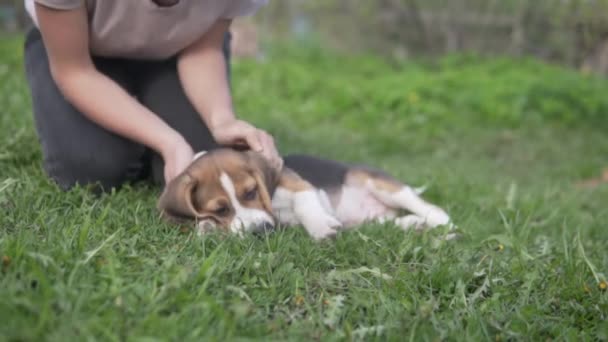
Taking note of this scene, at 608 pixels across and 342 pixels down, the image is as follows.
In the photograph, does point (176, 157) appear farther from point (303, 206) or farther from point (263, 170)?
point (303, 206)

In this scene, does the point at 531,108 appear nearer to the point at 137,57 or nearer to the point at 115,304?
the point at 137,57

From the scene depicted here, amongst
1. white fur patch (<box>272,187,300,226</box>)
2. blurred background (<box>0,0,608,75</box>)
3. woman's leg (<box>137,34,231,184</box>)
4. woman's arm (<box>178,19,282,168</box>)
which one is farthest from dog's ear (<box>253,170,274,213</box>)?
blurred background (<box>0,0,608,75</box>)

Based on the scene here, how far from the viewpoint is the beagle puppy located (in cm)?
330

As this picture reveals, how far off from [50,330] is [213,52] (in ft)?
7.95

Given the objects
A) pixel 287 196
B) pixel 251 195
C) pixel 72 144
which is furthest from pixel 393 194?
pixel 72 144

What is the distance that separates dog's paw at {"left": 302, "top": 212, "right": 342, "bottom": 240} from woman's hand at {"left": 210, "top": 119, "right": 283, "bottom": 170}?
346 millimetres

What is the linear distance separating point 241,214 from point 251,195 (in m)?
0.14

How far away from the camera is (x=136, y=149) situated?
13.3 feet

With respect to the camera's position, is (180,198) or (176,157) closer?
(180,198)

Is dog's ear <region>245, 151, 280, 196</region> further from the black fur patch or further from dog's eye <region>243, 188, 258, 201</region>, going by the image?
the black fur patch

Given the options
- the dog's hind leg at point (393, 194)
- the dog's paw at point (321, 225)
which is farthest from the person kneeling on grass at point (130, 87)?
the dog's hind leg at point (393, 194)

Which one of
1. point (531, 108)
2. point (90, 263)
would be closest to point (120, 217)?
point (90, 263)

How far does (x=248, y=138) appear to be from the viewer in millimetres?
3510

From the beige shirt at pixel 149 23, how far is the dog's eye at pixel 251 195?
3.38 ft
